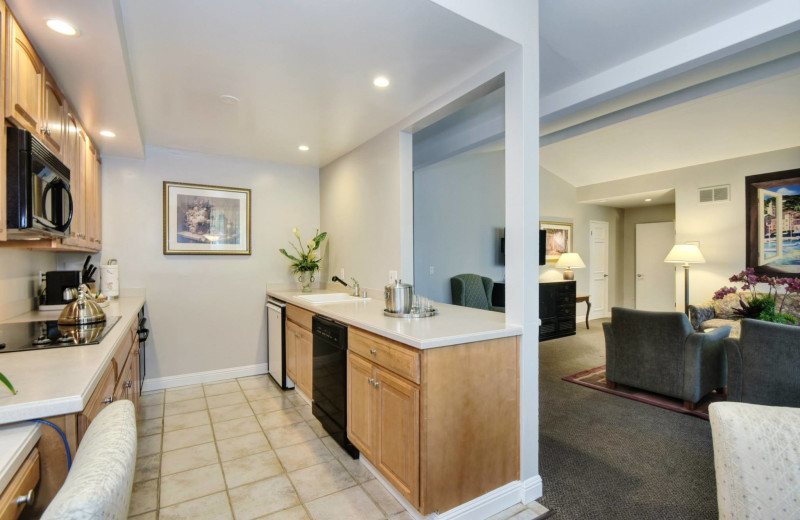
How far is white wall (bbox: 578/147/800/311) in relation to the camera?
15.9 feet

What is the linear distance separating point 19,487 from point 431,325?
157 centimetres

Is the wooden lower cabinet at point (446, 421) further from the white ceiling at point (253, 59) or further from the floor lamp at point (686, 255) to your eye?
the floor lamp at point (686, 255)

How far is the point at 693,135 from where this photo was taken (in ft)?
15.7

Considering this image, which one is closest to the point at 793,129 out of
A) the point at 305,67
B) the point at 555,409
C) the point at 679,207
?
the point at 679,207

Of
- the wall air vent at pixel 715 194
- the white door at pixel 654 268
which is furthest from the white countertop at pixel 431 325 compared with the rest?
the white door at pixel 654 268

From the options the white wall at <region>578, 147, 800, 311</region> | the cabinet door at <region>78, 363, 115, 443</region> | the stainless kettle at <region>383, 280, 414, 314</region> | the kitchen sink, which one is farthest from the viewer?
the white wall at <region>578, 147, 800, 311</region>

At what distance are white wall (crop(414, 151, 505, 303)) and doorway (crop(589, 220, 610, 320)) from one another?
2565mm

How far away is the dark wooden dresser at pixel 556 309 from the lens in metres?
5.67

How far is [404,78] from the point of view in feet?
7.56

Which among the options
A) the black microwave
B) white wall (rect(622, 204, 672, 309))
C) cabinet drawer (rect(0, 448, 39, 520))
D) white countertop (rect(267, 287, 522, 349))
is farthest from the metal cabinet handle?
white wall (rect(622, 204, 672, 309))

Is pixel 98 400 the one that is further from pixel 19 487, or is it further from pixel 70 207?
pixel 70 207

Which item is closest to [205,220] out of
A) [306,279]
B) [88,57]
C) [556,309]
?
[306,279]

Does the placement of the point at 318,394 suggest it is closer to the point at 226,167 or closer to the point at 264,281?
the point at 264,281

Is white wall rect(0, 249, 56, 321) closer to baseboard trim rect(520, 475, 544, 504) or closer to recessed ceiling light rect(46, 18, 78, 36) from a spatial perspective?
recessed ceiling light rect(46, 18, 78, 36)
